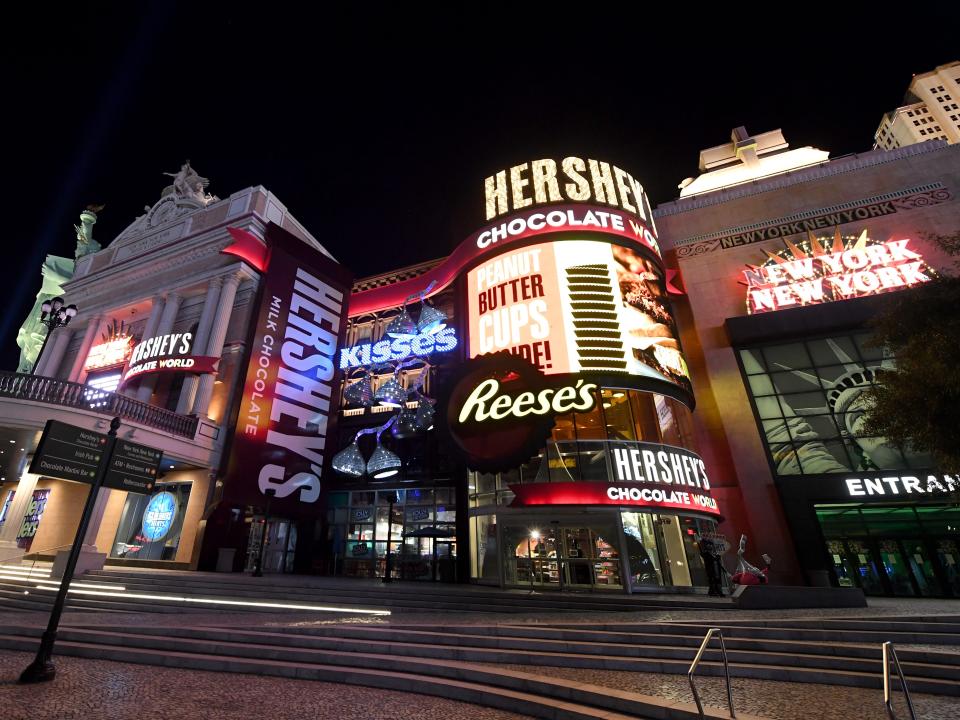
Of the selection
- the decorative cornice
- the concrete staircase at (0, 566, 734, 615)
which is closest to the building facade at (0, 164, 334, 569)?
the concrete staircase at (0, 566, 734, 615)

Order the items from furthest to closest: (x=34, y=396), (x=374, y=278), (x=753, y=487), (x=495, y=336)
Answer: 1. (x=374, y=278)
2. (x=495, y=336)
3. (x=753, y=487)
4. (x=34, y=396)

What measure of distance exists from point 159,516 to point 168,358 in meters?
8.78

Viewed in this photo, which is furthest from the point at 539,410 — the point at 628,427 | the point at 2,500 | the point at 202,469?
the point at 2,500

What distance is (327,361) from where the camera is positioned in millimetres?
28328

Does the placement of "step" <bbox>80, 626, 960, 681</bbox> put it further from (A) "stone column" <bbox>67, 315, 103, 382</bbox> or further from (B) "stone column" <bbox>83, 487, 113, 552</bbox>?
(A) "stone column" <bbox>67, 315, 103, 382</bbox>

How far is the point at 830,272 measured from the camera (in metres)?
24.0

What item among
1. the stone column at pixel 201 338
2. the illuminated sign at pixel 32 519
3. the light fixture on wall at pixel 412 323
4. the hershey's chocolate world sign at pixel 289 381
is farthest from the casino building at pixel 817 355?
the illuminated sign at pixel 32 519

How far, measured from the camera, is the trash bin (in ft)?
70.6

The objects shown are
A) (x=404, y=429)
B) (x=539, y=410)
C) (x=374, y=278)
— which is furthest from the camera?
(x=374, y=278)

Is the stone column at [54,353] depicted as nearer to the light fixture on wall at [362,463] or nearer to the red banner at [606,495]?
the light fixture on wall at [362,463]

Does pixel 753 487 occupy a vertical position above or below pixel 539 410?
below

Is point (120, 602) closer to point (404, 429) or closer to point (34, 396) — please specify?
point (34, 396)

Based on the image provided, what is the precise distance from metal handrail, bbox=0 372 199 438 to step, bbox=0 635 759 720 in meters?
13.8

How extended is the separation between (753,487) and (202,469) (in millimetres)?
27688
